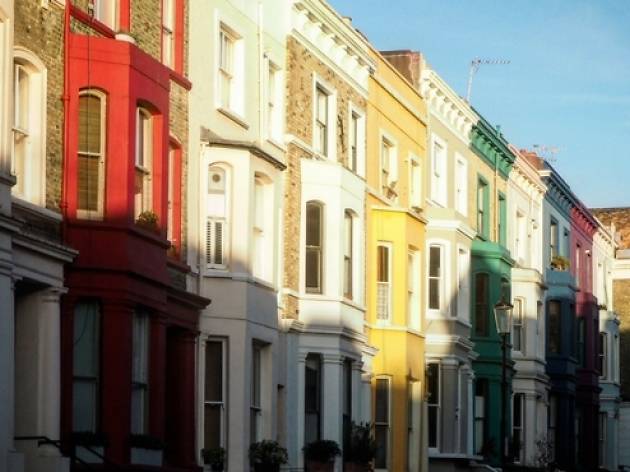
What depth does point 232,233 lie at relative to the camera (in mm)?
39125

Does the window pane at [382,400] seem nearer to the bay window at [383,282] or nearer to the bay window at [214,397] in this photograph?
the bay window at [383,282]

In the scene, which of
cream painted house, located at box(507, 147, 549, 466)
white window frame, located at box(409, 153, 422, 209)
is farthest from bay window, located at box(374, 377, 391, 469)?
cream painted house, located at box(507, 147, 549, 466)

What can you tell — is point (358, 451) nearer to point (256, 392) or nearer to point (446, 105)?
point (256, 392)

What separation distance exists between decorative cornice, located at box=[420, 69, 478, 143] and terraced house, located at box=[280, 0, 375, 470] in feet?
27.8

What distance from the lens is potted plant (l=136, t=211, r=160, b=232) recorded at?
3341cm

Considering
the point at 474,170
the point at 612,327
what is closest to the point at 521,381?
the point at 474,170

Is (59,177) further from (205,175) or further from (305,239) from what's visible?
(305,239)

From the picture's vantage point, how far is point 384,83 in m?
50.9

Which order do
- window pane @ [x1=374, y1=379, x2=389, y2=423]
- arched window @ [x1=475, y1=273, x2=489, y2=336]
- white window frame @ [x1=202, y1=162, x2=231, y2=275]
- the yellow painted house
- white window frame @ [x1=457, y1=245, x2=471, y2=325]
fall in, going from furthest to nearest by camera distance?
arched window @ [x1=475, y1=273, x2=489, y2=336]
white window frame @ [x1=457, y1=245, x2=471, y2=325]
window pane @ [x1=374, y1=379, x2=389, y2=423]
the yellow painted house
white window frame @ [x1=202, y1=162, x2=231, y2=275]

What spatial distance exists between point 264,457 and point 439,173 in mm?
19228

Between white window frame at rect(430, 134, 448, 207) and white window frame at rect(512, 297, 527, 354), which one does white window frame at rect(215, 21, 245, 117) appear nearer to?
white window frame at rect(430, 134, 448, 207)

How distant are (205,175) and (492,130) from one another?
84.3ft

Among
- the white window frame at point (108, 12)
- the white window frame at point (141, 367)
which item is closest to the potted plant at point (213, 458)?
the white window frame at point (141, 367)

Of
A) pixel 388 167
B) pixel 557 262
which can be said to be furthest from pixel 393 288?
pixel 557 262
